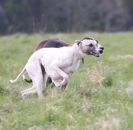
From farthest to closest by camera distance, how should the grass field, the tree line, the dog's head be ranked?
the tree line
the dog's head
the grass field

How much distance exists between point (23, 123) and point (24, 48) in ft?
30.0

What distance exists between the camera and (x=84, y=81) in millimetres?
8766

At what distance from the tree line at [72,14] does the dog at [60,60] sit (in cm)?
2382

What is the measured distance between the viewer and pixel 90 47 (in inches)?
338

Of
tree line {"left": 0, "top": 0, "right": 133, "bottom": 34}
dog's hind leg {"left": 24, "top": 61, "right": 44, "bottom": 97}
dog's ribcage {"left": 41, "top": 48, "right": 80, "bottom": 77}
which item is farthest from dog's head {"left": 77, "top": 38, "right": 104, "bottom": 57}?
tree line {"left": 0, "top": 0, "right": 133, "bottom": 34}

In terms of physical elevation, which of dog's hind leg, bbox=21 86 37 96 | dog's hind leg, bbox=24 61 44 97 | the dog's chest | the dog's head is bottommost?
dog's hind leg, bbox=21 86 37 96

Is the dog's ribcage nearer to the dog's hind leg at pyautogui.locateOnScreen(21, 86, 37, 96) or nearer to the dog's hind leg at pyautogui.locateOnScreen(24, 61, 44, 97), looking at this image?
the dog's hind leg at pyautogui.locateOnScreen(24, 61, 44, 97)

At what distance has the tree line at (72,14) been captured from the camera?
3422 centimetres

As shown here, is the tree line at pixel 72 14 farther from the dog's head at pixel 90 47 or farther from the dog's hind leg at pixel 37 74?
the dog's head at pixel 90 47

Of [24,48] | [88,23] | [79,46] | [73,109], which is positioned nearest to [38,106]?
[73,109]

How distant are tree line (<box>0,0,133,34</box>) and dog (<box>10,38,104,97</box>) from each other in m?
23.8

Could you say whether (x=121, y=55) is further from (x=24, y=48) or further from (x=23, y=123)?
(x=23, y=123)

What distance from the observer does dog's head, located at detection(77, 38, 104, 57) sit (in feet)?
28.0

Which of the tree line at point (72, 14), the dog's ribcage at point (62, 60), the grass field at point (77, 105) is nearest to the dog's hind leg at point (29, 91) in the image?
the grass field at point (77, 105)
